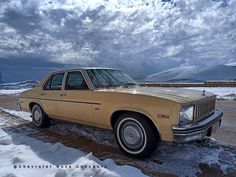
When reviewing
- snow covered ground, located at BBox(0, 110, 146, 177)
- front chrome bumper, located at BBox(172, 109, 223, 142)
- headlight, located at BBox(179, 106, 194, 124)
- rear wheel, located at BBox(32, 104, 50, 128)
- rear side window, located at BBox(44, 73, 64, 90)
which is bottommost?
snow covered ground, located at BBox(0, 110, 146, 177)

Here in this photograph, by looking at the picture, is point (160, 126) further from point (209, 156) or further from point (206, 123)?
point (209, 156)

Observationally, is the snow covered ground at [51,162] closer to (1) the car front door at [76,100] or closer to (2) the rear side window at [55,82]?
(1) the car front door at [76,100]

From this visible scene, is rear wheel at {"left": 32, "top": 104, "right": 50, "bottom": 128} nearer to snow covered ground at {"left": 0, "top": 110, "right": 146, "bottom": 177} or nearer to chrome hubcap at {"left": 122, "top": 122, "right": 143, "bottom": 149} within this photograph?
snow covered ground at {"left": 0, "top": 110, "right": 146, "bottom": 177}

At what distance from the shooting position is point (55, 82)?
6672 mm

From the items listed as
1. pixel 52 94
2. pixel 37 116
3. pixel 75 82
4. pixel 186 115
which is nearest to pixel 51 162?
pixel 75 82

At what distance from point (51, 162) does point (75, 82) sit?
6.72 feet

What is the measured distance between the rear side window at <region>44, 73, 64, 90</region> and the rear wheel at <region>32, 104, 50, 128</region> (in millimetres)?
701

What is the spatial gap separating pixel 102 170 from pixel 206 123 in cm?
192

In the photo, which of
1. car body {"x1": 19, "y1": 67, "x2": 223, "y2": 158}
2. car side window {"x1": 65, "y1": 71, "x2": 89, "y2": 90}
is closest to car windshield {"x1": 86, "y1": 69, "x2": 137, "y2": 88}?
car body {"x1": 19, "y1": 67, "x2": 223, "y2": 158}

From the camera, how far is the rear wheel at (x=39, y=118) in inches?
281

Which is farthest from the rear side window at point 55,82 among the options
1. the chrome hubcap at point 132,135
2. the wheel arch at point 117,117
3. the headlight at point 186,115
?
the headlight at point 186,115

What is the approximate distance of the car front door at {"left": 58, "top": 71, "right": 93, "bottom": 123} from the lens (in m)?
5.45

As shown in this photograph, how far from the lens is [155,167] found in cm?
429

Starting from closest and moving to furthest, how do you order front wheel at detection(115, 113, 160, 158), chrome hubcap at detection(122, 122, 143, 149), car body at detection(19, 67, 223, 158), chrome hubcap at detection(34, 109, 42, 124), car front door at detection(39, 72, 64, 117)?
1. car body at detection(19, 67, 223, 158)
2. front wheel at detection(115, 113, 160, 158)
3. chrome hubcap at detection(122, 122, 143, 149)
4. car front door at detection(39, 72, 64, 117)
5. chrome hubcap at detection(34, 109, 42, 124)
